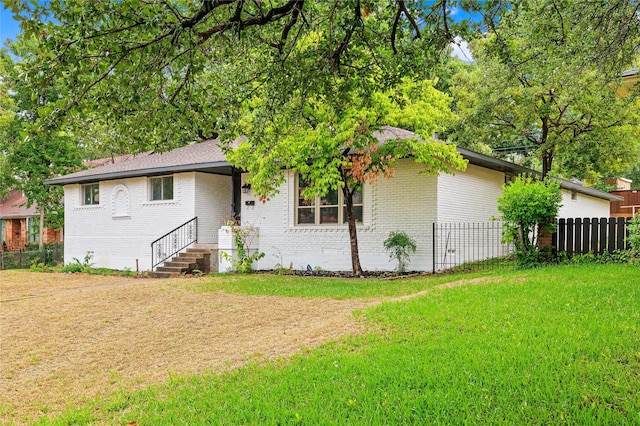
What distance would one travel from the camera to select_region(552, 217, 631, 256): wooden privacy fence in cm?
1155

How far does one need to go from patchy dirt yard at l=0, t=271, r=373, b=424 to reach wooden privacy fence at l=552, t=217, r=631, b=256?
20.2 ft

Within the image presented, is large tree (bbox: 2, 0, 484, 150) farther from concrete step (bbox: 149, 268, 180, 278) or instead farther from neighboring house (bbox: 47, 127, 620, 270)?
concrete step (bbox: 149, 268, 180, 278)

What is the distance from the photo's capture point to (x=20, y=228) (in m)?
32.6

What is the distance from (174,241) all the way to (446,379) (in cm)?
1477

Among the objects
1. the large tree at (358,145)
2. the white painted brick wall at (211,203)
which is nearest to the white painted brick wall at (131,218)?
the white painted brick wall at (211,203)

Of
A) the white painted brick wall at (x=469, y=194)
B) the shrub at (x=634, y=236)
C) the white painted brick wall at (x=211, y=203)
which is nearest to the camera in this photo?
the shrub at (x=634, y=236)

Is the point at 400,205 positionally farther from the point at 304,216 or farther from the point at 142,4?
the point at 142,4

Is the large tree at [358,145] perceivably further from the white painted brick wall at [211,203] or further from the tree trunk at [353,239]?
the white painted brick wall at [211,203]

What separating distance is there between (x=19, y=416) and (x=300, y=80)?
4.45 m

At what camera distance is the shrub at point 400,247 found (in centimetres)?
1348

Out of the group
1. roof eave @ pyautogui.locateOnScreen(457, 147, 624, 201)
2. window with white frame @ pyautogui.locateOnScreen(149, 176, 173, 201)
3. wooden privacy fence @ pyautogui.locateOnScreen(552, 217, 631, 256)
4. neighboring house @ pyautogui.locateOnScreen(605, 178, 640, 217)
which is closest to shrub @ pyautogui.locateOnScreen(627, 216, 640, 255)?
wooden privacy fence @ pyautogui.locateOnScreen(552, 217, 631, 256)

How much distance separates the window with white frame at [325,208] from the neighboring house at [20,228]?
67.6 feet

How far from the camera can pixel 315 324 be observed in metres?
7.22

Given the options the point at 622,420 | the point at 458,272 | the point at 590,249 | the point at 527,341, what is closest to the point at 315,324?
the point at 527,341
